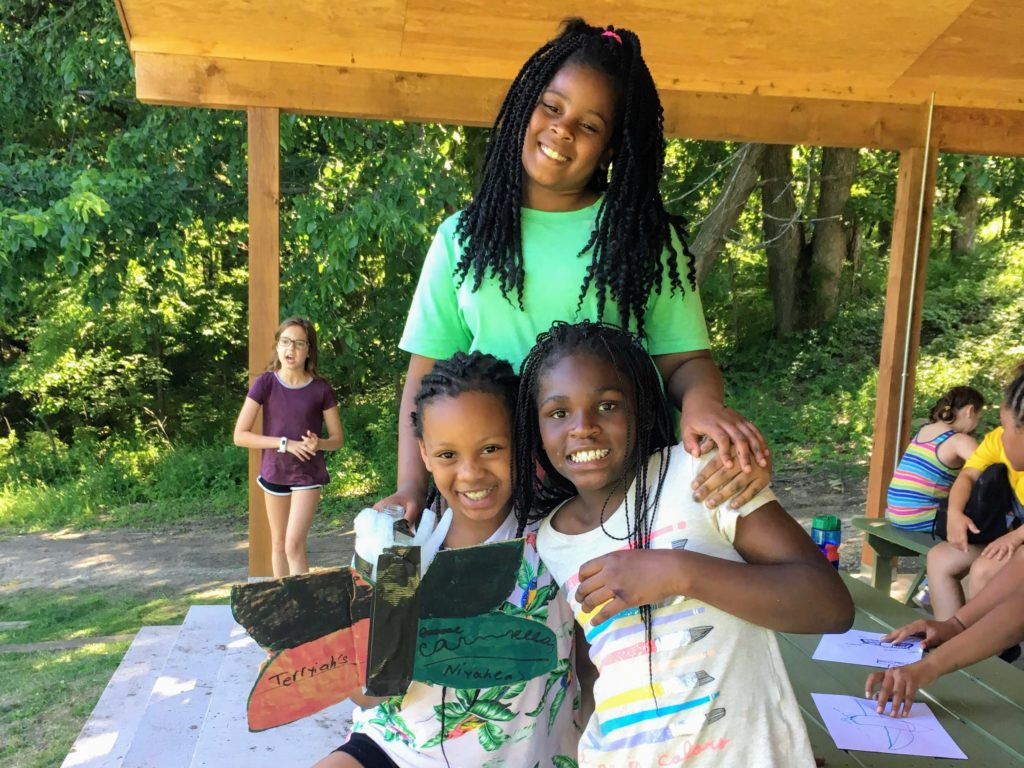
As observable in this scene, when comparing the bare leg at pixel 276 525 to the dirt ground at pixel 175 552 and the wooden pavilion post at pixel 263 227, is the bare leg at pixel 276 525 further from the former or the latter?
the dirt ground at pixel 175 552

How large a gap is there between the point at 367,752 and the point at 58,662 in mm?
3842

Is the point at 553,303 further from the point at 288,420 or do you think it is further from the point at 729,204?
the point at 729,204

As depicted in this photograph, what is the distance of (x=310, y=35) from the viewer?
3611 mm

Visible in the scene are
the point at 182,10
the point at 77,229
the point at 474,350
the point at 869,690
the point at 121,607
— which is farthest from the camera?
the point at 77,229

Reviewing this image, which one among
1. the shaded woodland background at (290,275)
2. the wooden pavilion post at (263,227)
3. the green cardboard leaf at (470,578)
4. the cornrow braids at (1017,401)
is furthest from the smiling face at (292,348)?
the cornrow braids at (1017,401)

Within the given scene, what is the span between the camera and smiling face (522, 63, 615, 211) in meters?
1.60

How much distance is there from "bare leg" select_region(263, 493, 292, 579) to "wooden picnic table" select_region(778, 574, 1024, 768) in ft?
8.23

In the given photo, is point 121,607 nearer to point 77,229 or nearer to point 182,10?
point 77,229

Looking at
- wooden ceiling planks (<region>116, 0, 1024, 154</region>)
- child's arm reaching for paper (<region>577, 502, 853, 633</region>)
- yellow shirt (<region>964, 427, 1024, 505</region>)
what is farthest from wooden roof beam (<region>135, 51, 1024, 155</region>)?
child's arm reaching for paper (<region>577, 502, 853, 633</region>)

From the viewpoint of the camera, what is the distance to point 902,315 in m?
4.59

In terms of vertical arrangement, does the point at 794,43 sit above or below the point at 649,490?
above

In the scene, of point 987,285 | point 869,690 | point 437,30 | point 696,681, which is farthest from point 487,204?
point 987,285

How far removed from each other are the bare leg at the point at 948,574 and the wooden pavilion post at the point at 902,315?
0.98 meters

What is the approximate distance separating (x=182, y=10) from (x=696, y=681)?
3.24 metres
